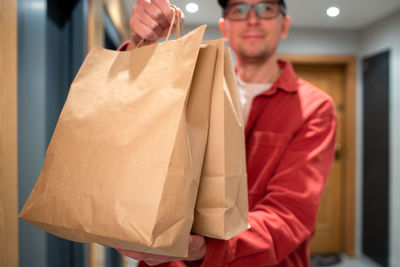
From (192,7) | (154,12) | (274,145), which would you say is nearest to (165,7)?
(154,12)

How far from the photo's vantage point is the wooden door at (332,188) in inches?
104

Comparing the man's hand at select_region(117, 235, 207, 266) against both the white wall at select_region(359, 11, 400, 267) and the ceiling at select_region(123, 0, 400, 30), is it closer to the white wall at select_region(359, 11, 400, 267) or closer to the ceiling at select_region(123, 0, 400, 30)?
the ceiling at select_region(123, 0, 400, 30)

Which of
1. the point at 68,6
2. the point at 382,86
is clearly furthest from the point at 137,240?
the point at 382,86

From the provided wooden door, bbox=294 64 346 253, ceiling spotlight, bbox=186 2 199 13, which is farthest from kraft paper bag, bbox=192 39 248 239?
wooden door, bbox=294 64 346 253

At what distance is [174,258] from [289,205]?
1.04ft

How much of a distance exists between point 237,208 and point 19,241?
1.39 feet

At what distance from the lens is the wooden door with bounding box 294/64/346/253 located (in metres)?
2.64

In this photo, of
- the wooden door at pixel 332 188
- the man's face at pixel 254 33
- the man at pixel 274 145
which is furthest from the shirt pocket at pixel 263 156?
the wooden door at pixel 332 188

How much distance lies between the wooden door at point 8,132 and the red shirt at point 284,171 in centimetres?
34

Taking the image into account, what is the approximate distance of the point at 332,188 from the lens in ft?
8.83

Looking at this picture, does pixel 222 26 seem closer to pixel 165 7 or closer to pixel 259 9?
pixel 259 9

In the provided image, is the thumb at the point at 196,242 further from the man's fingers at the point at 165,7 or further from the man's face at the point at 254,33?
the man's face at the point at 254,33

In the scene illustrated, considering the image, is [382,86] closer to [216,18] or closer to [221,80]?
[216,18]

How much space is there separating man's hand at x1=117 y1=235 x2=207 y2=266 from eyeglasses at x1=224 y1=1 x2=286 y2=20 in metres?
0.55
